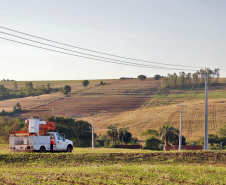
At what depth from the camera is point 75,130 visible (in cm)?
10081

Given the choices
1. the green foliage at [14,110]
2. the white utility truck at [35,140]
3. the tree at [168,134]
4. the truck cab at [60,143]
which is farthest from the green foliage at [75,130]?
the green foliage at [14,110]

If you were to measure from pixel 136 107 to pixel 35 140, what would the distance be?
122669mm

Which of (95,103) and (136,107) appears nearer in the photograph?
(136,107)

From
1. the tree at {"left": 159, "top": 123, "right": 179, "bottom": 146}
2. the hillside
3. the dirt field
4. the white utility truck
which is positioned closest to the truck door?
the white utility truck

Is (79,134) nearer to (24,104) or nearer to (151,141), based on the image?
(151,141)

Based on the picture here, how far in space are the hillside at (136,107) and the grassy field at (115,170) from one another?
76.3m

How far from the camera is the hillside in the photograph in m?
124

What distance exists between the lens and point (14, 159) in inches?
1171

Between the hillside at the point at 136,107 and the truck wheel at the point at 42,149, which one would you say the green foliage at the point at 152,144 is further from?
the truck wheel at the point at 42,149

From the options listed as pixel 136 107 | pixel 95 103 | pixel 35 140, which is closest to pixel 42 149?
pixel 35 140

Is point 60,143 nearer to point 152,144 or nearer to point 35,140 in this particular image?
point 35,140

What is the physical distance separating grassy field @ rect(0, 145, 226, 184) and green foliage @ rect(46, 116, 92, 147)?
224 ft

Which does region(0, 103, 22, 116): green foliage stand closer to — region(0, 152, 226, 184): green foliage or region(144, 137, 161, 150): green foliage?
region(144, 137, 161, 150): green foliage

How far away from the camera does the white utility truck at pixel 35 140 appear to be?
34.6m
